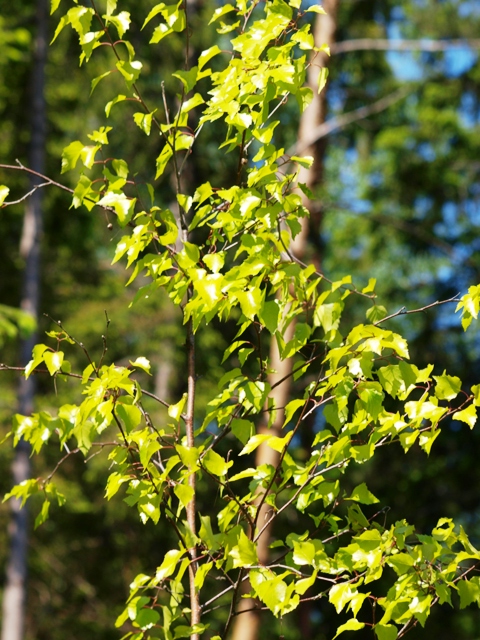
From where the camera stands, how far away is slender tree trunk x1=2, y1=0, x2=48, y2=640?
27.5ft

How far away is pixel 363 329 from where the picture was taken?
5.98 ft

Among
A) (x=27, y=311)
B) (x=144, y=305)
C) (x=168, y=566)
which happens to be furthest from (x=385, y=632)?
(x=144, y=305)

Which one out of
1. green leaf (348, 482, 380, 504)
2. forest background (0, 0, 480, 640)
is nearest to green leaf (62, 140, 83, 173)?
green leaf (348, 482, 380, 504)

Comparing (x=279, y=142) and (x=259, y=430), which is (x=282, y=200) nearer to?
(x=259, y=430)

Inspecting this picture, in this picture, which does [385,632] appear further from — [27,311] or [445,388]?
[27,311]

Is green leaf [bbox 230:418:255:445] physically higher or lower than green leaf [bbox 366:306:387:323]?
lower

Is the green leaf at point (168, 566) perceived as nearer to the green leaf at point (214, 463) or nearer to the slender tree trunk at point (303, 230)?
the green leaf at point (214, 463)

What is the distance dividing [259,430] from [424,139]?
10737mm

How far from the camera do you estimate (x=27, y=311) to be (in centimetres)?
886

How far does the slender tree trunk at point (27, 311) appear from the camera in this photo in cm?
837

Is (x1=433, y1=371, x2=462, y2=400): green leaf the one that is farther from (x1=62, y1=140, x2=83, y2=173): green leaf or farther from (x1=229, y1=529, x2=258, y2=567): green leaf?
(x1=62, y1=140, x2=83, y2=173): green leaf

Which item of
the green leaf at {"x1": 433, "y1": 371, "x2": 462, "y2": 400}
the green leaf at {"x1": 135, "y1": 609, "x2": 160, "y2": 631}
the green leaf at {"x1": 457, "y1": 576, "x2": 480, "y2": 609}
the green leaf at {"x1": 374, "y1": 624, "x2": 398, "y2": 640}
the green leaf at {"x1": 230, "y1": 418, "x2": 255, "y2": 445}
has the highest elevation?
the green leaf at {"x1": 433, "y1": 371, "x2": 462, "y2": 400}

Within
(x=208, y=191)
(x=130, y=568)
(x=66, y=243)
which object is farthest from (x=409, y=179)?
(x=208, y=191)

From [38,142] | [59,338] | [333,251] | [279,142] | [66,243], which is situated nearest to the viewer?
[59,338]
